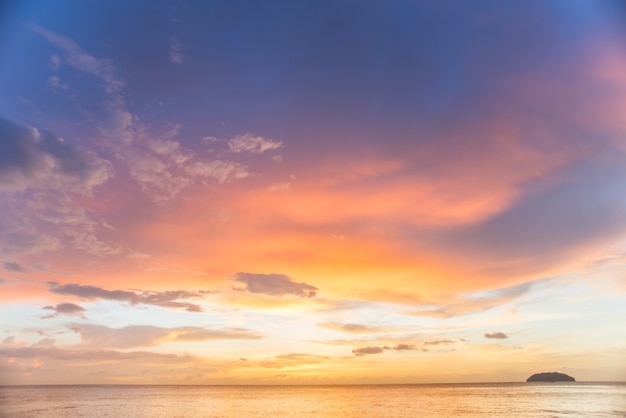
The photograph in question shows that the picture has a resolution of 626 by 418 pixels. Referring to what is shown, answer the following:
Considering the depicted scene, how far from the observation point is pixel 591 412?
4045 inches

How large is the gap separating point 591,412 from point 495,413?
2101cm

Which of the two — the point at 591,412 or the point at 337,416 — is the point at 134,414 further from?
the point at 591,412

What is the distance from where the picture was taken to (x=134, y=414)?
110 meters

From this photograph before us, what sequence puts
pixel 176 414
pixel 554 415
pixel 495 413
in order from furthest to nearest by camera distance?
pixel 176 414 < pixel 495 413 < pixel 554 415

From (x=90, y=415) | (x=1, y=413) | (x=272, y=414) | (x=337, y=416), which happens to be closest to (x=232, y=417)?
(x=272, y=414)

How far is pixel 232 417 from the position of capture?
345 ft

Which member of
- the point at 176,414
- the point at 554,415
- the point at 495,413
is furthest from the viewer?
the point at 176,414

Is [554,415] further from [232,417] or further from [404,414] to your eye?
[232,417]

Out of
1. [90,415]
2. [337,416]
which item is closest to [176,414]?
[90,415]

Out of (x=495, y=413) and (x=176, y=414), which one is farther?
(x=176, y=414)

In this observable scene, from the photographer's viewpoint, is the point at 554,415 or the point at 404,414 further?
the point at 404,414

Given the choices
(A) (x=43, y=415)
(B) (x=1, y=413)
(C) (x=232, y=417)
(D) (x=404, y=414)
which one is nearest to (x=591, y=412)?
(D) (x=404, y=414)

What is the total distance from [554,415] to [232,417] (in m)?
70.1

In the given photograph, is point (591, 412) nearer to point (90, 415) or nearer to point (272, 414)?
point (272, 414)
